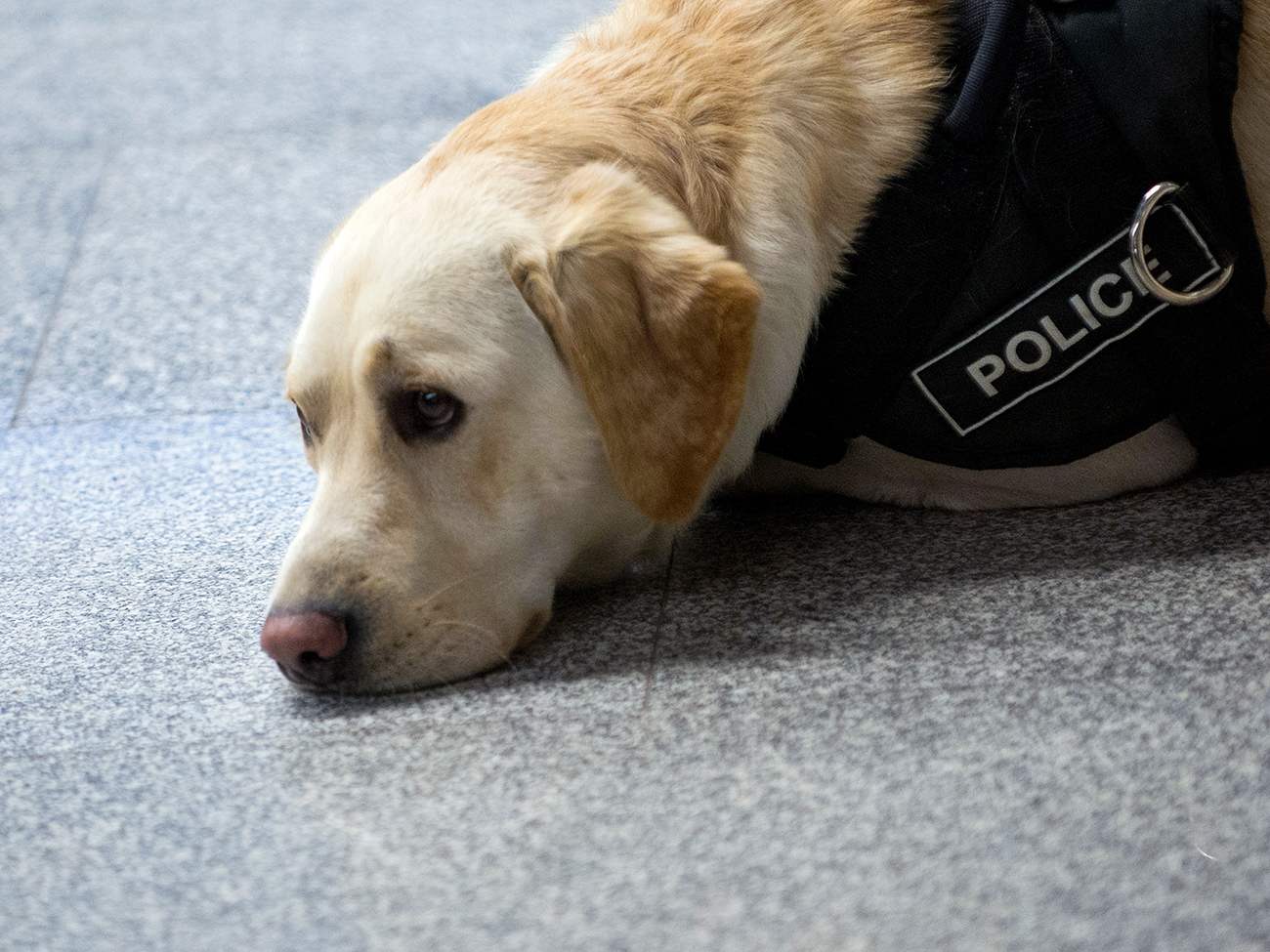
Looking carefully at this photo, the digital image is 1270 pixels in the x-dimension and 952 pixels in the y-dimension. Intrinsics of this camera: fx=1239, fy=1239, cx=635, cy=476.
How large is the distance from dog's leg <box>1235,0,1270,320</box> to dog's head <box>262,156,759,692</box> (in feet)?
2.27

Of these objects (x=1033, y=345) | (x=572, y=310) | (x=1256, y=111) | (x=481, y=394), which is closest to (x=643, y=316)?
(x=572, y=310)

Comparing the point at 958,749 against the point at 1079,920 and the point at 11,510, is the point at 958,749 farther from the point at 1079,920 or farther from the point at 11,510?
the point at 11,510

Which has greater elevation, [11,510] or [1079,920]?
[1079,920]

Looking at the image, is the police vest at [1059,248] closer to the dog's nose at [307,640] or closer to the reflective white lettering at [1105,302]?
the reflective white lettering at [1105,302]

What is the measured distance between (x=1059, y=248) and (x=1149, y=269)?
114 mm

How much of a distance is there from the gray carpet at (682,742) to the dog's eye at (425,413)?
0.30 meters

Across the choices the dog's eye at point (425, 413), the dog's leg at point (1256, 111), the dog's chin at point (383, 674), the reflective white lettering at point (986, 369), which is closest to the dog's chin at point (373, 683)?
the dog's chin at point (383, 674)

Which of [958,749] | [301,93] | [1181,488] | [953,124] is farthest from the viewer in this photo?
[301,93]

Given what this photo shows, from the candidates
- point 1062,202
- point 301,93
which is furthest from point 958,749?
point 301,93

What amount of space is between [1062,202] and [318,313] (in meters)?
0.88

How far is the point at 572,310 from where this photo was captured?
137 cm

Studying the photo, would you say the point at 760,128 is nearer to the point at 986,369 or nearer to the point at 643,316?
the point at 643,316

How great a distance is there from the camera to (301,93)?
150 inches

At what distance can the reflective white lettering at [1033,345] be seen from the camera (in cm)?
149
